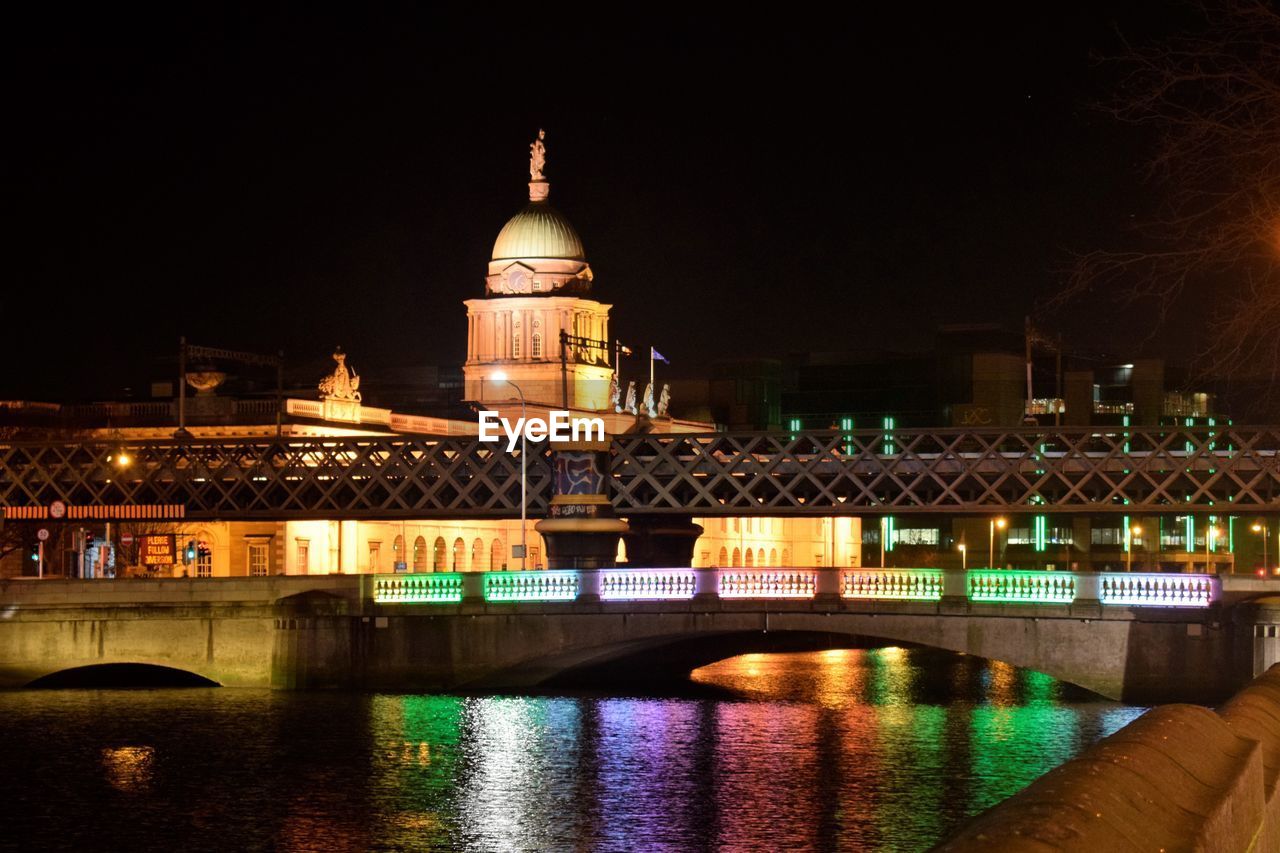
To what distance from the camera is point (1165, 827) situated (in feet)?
27.7

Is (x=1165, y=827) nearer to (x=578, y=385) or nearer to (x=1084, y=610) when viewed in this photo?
(x=1084, y=610)

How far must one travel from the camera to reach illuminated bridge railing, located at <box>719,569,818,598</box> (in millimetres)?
61812

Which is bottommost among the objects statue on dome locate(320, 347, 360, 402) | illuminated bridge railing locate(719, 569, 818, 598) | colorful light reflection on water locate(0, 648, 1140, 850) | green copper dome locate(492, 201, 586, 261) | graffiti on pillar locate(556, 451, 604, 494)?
colorful light reflection on water locate(0, 648, 1140, 850)

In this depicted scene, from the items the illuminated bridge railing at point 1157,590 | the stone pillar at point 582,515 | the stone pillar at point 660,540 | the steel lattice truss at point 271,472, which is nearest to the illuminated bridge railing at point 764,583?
the illuminated bridge railing at point 1157,590

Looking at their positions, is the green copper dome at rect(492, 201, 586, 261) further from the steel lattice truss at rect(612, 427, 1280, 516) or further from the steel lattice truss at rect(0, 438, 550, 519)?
the steel lattice truss at rect(612, 427, 1280, 516)

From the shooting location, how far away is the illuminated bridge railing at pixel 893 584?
60000 mm

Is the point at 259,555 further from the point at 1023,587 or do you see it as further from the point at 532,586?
the point at 1023,587

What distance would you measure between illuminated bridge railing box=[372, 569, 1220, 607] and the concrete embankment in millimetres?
45704

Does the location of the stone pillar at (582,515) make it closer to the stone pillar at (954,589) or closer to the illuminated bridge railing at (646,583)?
the illuminated bridge railing at (646,583)

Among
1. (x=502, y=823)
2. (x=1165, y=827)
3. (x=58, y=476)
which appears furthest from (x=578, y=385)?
(x=1165, y=827)

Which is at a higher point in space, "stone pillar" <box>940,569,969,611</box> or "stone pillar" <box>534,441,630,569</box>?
"stone pillar" <box>534,441,630,569</box>

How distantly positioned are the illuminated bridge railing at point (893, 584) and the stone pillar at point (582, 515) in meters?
22.4

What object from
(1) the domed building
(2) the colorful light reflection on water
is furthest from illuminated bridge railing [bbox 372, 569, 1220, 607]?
(1) the domed building

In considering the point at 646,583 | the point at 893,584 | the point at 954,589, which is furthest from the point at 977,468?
the point at 954,589
